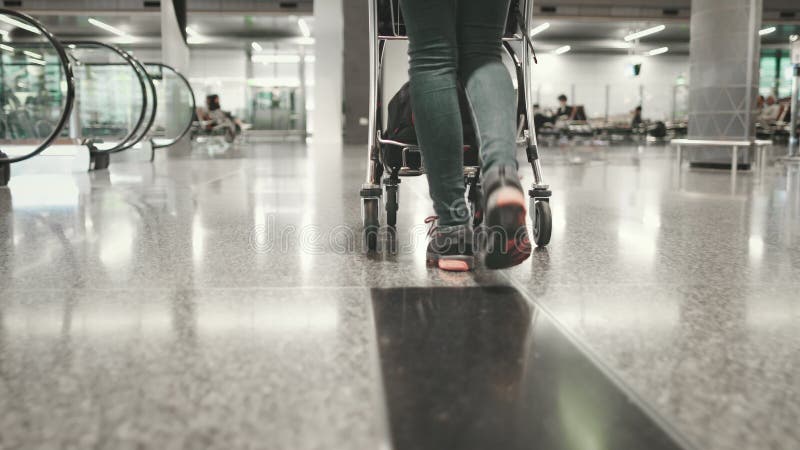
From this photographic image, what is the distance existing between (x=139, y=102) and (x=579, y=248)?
290 inches

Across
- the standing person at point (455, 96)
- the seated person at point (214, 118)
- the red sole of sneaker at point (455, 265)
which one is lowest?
the red sole of sneaker at point (455, 265)

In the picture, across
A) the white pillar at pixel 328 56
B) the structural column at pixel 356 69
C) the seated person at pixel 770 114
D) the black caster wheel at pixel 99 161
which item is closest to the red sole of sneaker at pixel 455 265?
the black caster wheel at pixel 99 161

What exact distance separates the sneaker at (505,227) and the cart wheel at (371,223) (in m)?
0.64

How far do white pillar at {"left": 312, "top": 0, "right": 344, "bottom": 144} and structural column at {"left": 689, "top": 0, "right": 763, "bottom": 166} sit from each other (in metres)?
10.5

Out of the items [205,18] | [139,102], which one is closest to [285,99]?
[205,18]

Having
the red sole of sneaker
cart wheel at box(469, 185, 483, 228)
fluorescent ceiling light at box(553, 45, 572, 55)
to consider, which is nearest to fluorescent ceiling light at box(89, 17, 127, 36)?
fluorescent ceiling light at box(553, 45, 572, 55)

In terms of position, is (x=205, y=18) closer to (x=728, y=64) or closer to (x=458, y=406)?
(x=728, y=64)

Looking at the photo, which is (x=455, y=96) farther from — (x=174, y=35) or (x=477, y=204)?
(x=174, y=35)

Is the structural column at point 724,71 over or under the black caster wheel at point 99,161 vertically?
Result: over

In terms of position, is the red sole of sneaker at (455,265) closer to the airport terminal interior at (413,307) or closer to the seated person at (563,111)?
the airport terminal interior at (413,307)

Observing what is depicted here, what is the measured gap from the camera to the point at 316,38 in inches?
663

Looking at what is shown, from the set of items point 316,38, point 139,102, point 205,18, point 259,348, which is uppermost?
point 205,18

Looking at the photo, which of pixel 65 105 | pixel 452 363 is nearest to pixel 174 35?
pixel 65 105

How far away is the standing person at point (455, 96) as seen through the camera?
5.49 feet
